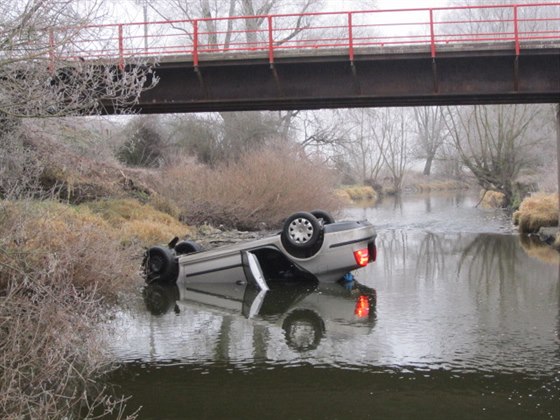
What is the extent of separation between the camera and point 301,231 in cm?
1202

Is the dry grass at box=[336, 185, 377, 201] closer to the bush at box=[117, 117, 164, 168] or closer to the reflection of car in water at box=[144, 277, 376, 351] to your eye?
the bush at box=[117, 117, 164, 168]

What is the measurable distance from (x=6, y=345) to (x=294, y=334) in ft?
14.9

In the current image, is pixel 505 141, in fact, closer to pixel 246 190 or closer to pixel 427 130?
pixel 246 190

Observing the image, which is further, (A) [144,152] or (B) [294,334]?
(A) [144,152]

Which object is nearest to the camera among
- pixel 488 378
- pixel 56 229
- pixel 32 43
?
pixel 32 43

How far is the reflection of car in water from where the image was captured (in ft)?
31.4

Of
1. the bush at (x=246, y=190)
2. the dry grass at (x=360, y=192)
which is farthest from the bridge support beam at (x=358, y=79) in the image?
the dry grass at (x=360, y=192)

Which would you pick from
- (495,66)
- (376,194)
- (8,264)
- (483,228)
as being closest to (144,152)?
(483,228)

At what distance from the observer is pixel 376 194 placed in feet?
209

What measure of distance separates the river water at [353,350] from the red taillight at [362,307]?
3 cm

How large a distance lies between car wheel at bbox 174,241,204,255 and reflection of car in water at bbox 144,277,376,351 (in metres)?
1.29

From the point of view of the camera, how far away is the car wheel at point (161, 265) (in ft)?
43.7

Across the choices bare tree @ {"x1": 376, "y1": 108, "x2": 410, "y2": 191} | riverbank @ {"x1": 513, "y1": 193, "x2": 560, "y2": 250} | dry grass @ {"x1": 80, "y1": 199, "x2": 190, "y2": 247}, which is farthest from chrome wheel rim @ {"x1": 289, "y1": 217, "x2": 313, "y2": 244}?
bare tree @ {"x1": 376, "y1": 108, "x2": 410, "y2": 191}

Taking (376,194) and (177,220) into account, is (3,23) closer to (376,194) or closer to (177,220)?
(177,220)
